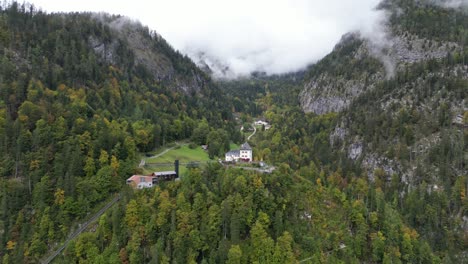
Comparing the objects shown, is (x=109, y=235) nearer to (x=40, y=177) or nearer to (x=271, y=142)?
(x=40, y=177)

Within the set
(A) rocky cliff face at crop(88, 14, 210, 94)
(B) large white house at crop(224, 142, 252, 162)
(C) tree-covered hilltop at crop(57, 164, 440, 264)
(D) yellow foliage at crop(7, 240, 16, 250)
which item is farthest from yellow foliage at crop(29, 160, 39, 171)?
(A) rocky cliff face at crop(88, 14, 210, 94)

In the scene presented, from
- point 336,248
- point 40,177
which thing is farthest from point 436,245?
point 40,177

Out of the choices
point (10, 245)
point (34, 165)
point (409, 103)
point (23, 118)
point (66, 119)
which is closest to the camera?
point (10, 245)

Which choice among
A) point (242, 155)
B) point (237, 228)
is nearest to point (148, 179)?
point (237, 228)

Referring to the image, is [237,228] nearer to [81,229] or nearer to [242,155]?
[242,155]

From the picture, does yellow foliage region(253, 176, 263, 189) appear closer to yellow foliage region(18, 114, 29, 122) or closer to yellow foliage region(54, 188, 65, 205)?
yellow foliage region(54, 188, 65, 205)

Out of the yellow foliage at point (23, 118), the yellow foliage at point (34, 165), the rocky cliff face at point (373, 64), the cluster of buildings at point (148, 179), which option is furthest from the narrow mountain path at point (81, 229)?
the rocky cliff face at point (373, 64)

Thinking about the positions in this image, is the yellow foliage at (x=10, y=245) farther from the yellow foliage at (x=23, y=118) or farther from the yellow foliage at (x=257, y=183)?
the yellow foliage at (x=257, y=183)
